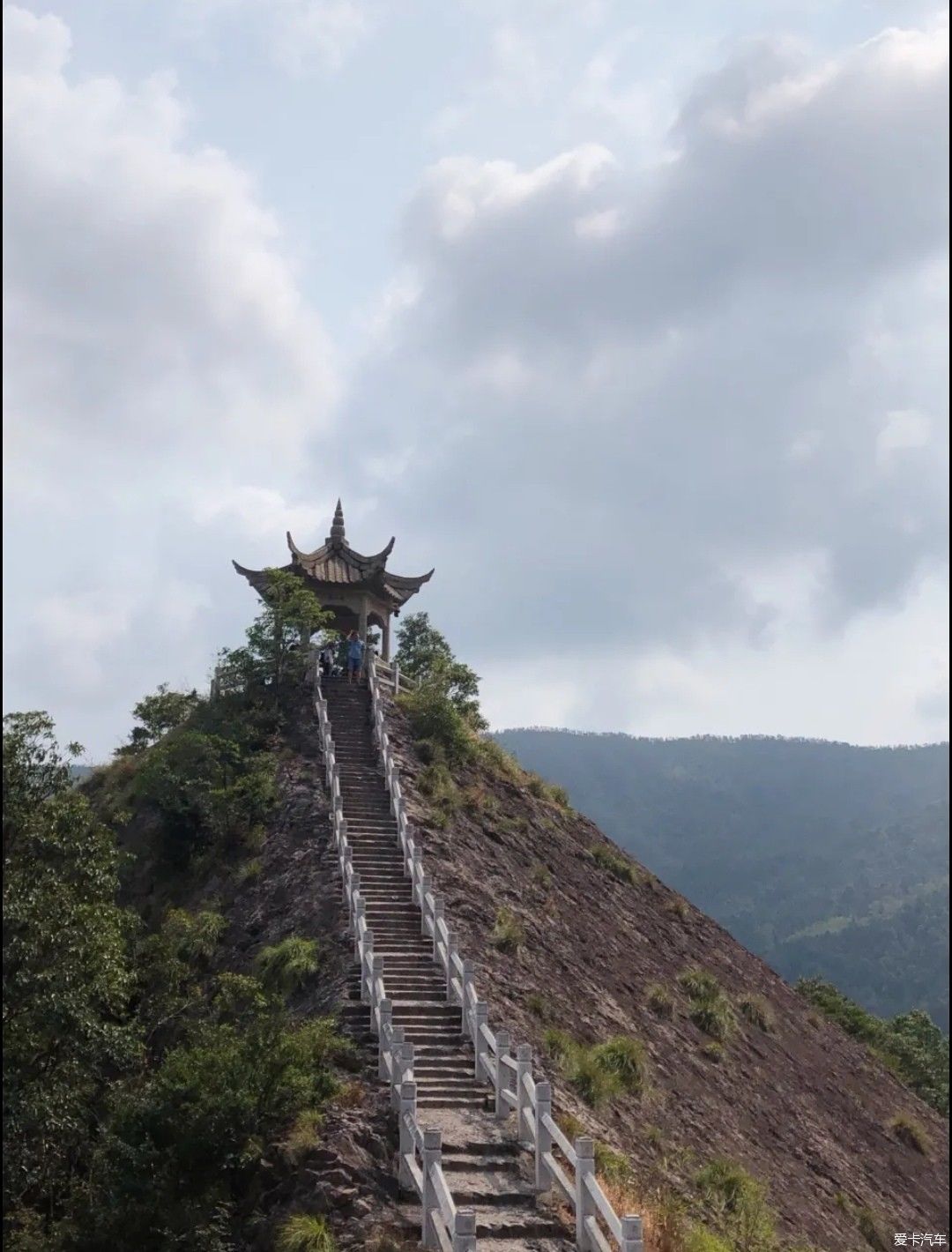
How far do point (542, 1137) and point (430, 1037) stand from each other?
4.43 m

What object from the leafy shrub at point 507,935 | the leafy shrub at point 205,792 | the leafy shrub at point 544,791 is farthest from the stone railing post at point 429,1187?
the leafy shrub at point 544,791

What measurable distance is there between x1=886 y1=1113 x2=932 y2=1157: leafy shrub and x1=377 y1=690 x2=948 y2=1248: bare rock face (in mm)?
165

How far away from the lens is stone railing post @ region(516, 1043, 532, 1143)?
59.9 feet

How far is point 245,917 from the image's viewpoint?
27.0m

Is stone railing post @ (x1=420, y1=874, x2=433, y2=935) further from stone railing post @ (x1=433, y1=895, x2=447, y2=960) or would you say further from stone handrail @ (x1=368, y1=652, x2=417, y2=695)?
stone handrail @ (x1=368, y1=652, x2=417, y2=695)

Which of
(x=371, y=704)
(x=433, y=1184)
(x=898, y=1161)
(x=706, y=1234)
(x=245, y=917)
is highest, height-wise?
(x=371, y=704)

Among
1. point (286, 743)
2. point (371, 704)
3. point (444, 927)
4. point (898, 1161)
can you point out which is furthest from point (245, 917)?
point (898, 1161)

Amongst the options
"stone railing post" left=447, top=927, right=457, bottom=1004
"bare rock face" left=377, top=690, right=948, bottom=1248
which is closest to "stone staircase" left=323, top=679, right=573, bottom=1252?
"stone railing post" left=447, top=927, right=457, bottom=1004

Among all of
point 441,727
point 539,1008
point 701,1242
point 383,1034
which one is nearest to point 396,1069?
point 383,1034

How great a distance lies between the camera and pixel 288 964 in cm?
2381

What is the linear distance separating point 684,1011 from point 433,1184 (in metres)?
13.8

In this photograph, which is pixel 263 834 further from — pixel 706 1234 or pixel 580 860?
pixel 706 1234

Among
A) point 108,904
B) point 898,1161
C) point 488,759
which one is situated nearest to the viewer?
point 108,904

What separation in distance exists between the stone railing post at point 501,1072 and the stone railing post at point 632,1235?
507cm
